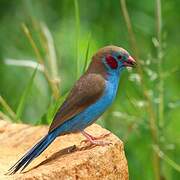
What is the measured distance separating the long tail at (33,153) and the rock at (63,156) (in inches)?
1.7

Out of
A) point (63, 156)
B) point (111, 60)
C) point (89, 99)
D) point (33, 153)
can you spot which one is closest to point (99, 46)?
point (111, 60)

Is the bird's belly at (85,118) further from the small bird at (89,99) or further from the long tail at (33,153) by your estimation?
the long tail at (33,153)

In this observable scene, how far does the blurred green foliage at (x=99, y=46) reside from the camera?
8.10m

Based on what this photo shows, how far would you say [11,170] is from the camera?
19.2 feet

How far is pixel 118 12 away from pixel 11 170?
366 cm

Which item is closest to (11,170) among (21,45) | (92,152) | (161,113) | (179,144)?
(92,152)

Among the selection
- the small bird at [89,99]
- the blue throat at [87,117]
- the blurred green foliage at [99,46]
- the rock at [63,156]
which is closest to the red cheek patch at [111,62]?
the small bird at [89,99]

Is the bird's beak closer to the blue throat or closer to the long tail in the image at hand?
the blue throat

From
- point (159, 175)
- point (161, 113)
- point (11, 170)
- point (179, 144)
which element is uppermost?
point (11, 170)

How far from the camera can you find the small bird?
5.97 metres

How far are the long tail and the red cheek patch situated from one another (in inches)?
21.6

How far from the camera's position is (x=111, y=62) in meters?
6.24

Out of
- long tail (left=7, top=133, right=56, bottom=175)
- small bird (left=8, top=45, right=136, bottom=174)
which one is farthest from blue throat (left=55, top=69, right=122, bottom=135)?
long tail (left=7, top=133, right=56, bottom=175)

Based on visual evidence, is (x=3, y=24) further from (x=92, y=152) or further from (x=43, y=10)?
(x=92, y=152)
